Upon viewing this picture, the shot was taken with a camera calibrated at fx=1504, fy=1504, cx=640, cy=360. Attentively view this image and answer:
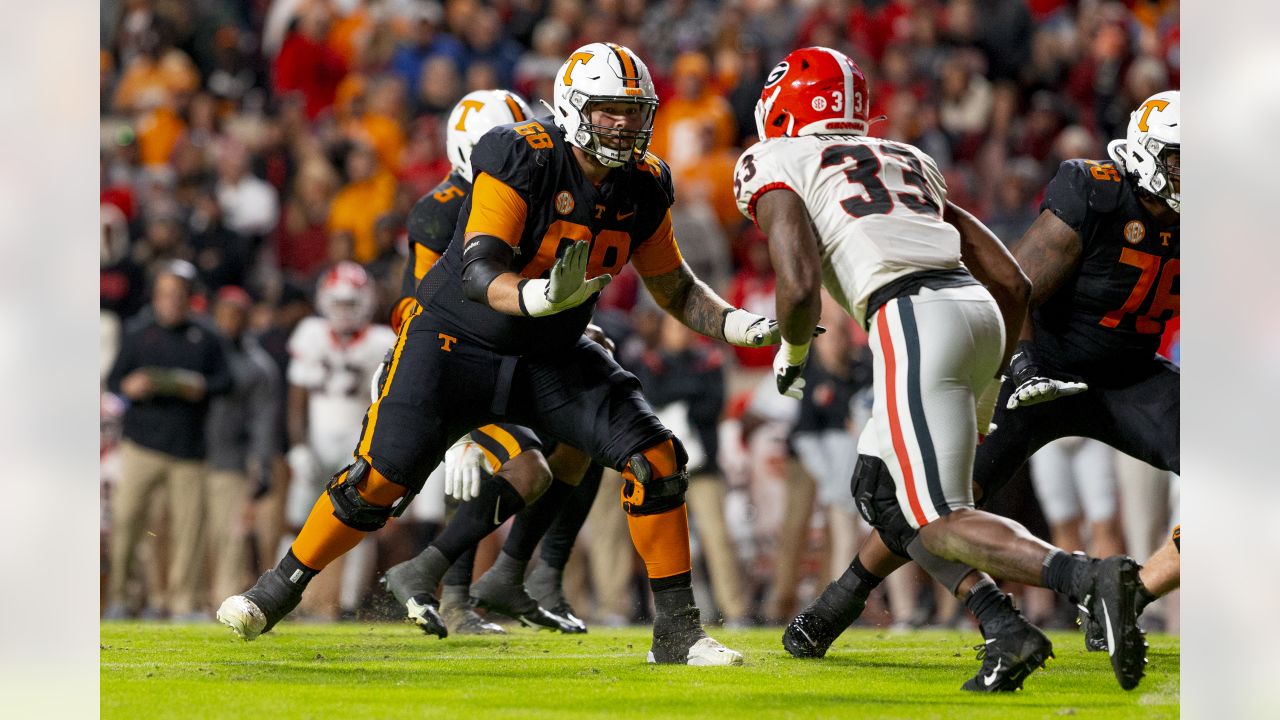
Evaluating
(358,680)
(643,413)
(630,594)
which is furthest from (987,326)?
(630,594)

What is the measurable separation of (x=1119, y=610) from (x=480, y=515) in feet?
8.68

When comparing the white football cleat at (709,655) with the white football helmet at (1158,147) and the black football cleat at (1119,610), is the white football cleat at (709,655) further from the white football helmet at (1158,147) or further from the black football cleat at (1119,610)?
the white football helmet at (1158,147)

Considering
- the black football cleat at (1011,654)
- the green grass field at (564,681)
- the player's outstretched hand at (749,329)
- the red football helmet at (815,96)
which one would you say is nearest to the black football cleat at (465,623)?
the green grass field at (564,681)

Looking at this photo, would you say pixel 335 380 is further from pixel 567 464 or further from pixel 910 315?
pixel 910 315

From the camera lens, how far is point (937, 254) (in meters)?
4.13

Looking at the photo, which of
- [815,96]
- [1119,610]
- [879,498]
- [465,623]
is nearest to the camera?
[1119,610]

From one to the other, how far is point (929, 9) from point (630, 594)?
4.63 m

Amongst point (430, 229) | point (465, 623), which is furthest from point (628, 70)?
point (465, 623)

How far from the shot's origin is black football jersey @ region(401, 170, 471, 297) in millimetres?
5445

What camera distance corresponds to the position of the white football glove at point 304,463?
8.21 m

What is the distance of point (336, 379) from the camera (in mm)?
8156

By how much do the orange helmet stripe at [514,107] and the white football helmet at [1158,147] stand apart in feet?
7.42
